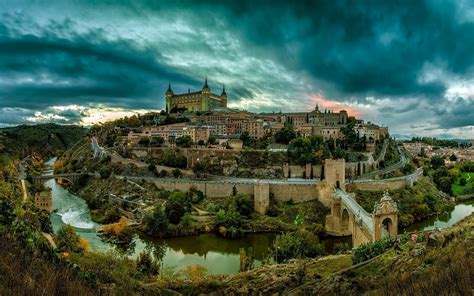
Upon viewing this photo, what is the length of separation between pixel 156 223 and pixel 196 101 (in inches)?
1646

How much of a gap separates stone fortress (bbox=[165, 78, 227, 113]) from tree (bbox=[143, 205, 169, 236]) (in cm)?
3865

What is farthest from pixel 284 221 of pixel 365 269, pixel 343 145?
pixel 343 145

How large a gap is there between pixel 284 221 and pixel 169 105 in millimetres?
46439

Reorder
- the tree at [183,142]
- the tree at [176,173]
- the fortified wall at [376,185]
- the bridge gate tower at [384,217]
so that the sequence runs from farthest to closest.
Result: the tree at [183,142], the tree at [176,173], the fortified wall at [376,185], the bridge gate tower at [384,217]

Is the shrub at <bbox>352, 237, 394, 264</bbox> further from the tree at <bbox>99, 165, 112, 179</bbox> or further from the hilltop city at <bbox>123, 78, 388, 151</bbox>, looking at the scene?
the tree at <bbox>99, 165, 112, 179</bbox>

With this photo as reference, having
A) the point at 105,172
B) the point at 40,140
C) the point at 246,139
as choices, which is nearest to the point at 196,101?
the point at 246,139

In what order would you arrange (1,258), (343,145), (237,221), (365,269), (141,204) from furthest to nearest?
(343,145)
(141,204)
(237,221)
(365,269)
(1,258)

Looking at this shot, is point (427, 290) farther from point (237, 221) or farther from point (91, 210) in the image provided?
point (91, 210)

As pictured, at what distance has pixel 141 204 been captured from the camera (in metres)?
25.5

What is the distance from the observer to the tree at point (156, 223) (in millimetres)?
21000

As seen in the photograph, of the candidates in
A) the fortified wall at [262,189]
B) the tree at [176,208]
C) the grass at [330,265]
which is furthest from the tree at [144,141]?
the grass at [330,265]

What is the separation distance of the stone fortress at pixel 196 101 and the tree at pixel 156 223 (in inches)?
1522

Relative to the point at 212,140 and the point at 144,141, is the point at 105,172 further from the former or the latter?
the point at 212,140

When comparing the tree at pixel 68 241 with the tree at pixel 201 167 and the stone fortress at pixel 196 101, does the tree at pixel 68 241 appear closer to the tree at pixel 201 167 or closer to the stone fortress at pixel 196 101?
the tree at pixel 201 167
